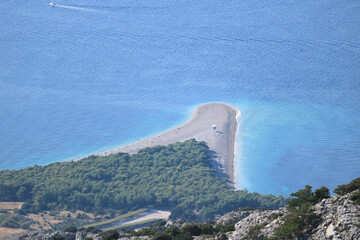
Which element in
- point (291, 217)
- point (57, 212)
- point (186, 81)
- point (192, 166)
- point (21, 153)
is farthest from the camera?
point (186, 81)

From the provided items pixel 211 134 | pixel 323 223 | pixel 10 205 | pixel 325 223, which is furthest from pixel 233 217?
pixel 211 134

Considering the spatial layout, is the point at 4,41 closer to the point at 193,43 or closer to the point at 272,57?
the point at 193,43

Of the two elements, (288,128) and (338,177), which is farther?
(288,128)

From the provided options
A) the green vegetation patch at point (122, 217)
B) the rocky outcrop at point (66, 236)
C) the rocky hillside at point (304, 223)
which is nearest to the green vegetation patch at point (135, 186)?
the green vegetation patch at point (122, 217)

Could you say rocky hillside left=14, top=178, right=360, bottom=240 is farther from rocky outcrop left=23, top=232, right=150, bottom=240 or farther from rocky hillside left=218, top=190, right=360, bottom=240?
rocky outcrop left=23, top=232, right=150, bottom=240

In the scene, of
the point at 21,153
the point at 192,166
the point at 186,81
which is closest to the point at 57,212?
the point at 192,166

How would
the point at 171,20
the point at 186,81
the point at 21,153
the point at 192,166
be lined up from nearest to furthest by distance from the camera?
the point at 192,166
the point at 21,153
the point at 186,81
the point at 171,20

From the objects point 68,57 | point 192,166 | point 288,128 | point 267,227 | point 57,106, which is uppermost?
point 68,57

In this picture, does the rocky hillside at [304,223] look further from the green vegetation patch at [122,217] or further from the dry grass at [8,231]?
the dry grass at [8,231]
